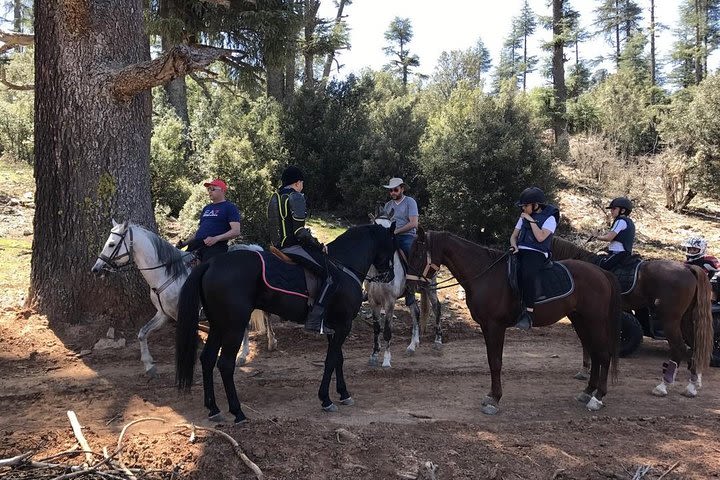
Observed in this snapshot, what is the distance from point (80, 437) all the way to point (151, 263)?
2.79 meters

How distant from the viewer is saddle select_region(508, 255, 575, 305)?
6.55m

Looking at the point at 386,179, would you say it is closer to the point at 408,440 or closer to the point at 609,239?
the point at 609,239

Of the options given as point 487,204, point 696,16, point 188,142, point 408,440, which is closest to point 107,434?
point 408,440

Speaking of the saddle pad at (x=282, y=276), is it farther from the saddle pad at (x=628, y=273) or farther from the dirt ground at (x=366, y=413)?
the saddle pad at (x=628, y=273)

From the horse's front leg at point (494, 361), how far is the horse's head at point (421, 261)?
1010 millimetres

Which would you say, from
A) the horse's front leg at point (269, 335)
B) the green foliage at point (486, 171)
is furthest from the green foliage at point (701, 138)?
the horse's front leg at point (269, 335)

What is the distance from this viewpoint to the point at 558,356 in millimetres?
8906

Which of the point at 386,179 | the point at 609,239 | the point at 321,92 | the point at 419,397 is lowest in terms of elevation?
the point at 419,397

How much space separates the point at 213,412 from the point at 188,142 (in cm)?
1579

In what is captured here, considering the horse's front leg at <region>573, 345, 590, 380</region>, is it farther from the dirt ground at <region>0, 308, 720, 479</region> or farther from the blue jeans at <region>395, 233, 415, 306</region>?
the blue jeans at <region>395, 233, 415, 306</region>

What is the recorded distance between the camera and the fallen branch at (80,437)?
15.3ft

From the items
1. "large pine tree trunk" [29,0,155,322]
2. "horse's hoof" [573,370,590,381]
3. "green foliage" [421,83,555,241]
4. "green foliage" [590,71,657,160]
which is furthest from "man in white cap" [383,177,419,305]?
"green foliage" [590,71,657,160]

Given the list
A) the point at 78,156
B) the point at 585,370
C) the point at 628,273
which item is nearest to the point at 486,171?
the point at 628,273

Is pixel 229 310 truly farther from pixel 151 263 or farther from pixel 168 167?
pixel 168 167
